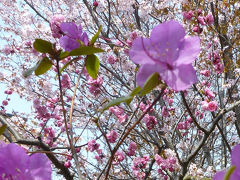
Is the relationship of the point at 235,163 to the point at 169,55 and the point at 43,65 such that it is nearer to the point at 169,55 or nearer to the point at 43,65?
the point at 169,55

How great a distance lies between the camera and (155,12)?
15.3 feet

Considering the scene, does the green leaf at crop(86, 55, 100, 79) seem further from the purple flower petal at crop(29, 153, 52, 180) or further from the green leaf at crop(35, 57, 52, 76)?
the purple flower petal at crop(29, 153, 52, 180)

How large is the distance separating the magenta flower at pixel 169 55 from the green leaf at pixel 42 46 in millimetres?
248

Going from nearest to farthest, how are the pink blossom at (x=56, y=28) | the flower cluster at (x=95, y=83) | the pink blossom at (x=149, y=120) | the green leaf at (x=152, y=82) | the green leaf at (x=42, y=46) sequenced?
the green leaf at (x=152, y=82), the green leaf at (x=42, y=46), the pink blossom at (x=56, y=28), the flower cluster at (x=95, y=83), the pink blossom at (x=149, y=120)

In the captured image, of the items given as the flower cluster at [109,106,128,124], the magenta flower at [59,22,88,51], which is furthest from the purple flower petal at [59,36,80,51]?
the flower cluster at [109,106,128,124]

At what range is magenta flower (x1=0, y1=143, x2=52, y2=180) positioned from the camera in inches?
16.2

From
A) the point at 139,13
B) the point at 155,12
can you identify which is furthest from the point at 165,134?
the point at 155,12

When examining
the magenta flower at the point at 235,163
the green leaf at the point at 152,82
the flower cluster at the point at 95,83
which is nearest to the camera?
the magenta flower at the point at 235,163

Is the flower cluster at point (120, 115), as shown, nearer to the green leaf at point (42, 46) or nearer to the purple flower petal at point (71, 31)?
the purple flower petal at point (71, 31)

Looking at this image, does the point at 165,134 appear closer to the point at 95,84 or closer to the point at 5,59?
the point at 95,84

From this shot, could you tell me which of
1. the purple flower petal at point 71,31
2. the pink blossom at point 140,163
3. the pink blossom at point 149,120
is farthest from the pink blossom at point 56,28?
the pink blossom at point 140,163

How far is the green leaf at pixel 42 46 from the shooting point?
2.01 ft

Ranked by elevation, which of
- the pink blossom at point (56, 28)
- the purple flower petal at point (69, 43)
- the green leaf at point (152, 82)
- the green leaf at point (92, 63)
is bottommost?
the green leaf at point (152, 82)

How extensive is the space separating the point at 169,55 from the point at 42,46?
0.33 m
